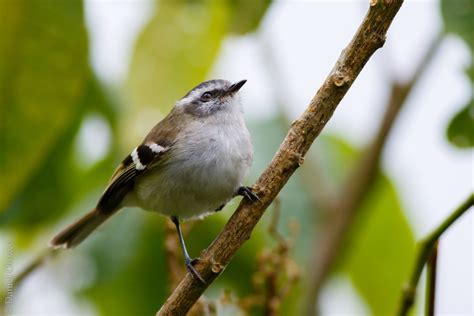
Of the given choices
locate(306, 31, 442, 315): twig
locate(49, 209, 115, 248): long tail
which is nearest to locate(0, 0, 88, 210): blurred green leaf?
locate(49, 209, 115, 248): long tail

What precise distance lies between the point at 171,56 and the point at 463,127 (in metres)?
1.73

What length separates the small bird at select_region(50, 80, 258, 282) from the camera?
4027 mm

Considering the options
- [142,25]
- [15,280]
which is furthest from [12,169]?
[142,25]

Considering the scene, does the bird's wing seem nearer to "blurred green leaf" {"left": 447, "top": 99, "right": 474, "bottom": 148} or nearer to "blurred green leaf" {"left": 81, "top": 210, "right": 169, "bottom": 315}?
"blurred green leaf" {"left": 81, "top": 210, "right": 169, "bottom": 315}

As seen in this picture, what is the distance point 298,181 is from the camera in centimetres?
494

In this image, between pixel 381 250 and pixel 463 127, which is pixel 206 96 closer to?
pixel 381 250

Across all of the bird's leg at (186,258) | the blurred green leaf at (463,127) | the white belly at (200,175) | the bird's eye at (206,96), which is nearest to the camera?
the bird's leg at (186,258)

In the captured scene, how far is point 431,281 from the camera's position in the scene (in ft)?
8.89

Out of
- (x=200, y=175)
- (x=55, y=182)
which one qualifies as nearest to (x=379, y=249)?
(x=200, y=175)

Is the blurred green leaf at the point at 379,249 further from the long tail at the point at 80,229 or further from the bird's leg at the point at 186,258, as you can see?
the long tail at the point at 80,229

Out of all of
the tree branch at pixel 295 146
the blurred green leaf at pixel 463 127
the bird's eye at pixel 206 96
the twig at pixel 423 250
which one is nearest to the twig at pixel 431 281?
the twig at pixel 423 250

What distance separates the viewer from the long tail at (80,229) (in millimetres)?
4539

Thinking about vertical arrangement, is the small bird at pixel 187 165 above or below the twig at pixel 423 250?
above

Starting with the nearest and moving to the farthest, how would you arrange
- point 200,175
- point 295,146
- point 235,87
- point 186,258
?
1. point 295,146
2. point 186,258
3. point 200,175
4. point 235,87
